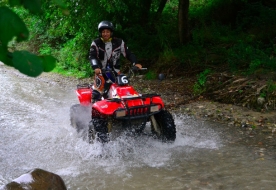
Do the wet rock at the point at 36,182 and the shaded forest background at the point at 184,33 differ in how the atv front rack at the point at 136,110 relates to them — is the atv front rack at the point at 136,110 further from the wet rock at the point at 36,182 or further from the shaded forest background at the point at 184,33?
the shaded forest background at the point at 184,33

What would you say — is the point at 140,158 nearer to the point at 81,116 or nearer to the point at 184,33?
the point at 81,116

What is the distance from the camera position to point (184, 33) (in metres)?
11.8

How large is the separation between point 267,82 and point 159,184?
425 centimetres

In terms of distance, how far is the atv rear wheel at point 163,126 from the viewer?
5.96 m

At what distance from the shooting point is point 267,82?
792cm

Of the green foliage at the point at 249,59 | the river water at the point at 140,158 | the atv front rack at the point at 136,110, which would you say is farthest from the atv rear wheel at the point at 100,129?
the green foliage at the point at 249,59

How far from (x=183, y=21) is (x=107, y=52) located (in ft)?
18.4

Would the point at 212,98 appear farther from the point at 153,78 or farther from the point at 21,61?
the point at 21,61

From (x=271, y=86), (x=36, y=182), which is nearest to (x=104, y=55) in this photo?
(x=36, y=182)

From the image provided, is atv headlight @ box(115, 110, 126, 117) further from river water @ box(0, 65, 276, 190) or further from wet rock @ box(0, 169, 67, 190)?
wet rock @ box(0, 169, 67, 190)

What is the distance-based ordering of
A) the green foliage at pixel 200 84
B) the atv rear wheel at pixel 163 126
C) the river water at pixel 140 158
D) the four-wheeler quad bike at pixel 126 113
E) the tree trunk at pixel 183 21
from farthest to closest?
the tree trunk at pixel 183 21, the green foliage at pixel 200 84, the atv rear wheel at pixel 163 126, the four-wheeler quad bike at pixel 126 113, the river water at pixel 140 158

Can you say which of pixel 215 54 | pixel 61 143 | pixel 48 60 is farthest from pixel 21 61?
pixel 215 54

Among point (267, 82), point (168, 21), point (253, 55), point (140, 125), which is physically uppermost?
point (168, 21)

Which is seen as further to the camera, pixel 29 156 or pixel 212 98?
pixel 212 98
